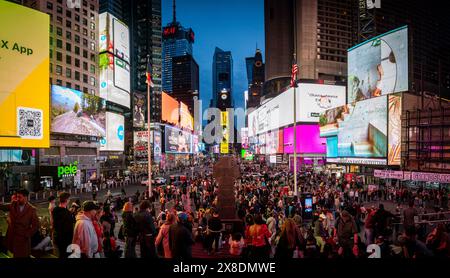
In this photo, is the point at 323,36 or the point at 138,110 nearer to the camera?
the point at 138,110

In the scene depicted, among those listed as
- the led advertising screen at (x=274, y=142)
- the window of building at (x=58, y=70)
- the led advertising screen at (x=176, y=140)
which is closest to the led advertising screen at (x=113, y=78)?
the window of building at (x=58, y=70)

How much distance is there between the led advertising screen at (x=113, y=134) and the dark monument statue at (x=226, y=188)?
59.6m

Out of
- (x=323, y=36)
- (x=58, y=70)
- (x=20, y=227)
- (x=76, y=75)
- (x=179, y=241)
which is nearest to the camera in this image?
(x=179, y=241)

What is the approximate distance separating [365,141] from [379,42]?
16.4m

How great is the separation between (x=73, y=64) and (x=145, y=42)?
10130cm

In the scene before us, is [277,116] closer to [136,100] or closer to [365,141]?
[136,100]

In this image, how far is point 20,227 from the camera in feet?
22.0

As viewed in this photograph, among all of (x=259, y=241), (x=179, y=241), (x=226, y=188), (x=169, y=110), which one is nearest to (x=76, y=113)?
(x=226, y=188)

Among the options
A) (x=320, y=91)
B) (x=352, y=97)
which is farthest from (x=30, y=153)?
(x=320, y=91)

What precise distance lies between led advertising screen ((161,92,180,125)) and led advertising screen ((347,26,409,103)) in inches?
2795

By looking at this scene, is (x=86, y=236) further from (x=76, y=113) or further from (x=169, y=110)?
(x=169, y=110)

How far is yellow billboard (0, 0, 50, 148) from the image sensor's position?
19.1 meters

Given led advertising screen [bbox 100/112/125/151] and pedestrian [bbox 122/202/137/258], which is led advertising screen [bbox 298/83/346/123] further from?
pedestrian [bbox 122/202/137/258]

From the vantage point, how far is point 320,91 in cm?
8600
